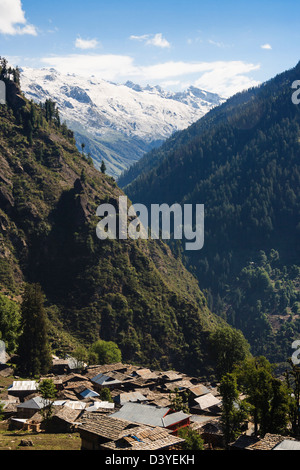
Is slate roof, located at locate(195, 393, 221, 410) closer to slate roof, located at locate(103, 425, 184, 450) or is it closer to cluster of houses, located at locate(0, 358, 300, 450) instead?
cluster of houses, located at locate(0, 358, 300, 450)

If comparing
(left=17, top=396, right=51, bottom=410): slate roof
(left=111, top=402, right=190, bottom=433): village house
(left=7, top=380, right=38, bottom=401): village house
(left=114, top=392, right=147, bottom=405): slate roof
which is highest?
(left=111, top=402, right=190, bottom=433): village house

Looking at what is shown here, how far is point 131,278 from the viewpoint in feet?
560

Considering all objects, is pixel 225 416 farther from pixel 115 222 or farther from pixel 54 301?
pixel 115 222

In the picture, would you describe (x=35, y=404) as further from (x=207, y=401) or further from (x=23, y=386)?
(x=207, y=401)

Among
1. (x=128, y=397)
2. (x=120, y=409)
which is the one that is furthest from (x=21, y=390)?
(x=120, y=409)

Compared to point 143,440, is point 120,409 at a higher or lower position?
lower

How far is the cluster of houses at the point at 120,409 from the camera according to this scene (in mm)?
52263

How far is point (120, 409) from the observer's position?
67938 mm

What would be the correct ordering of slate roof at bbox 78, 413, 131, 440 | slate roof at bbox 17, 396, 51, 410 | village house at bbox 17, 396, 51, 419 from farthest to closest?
slate roof at bbox 17, 396, 51, 410 → village house at bbox 17, 396, 51, 419 → slate roof at bbox 78, 413, 131, 440

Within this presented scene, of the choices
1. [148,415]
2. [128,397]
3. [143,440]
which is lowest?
[128,397]

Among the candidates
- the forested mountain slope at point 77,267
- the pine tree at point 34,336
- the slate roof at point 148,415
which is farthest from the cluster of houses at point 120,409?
the forested mountain slope at point 77,267

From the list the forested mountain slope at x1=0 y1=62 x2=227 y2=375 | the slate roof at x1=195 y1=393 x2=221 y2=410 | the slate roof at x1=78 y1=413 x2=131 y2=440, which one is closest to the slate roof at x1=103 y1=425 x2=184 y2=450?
the slate roof at x1=78 y1=413 x2=131 y2=440

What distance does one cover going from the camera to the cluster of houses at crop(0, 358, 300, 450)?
171 ft
